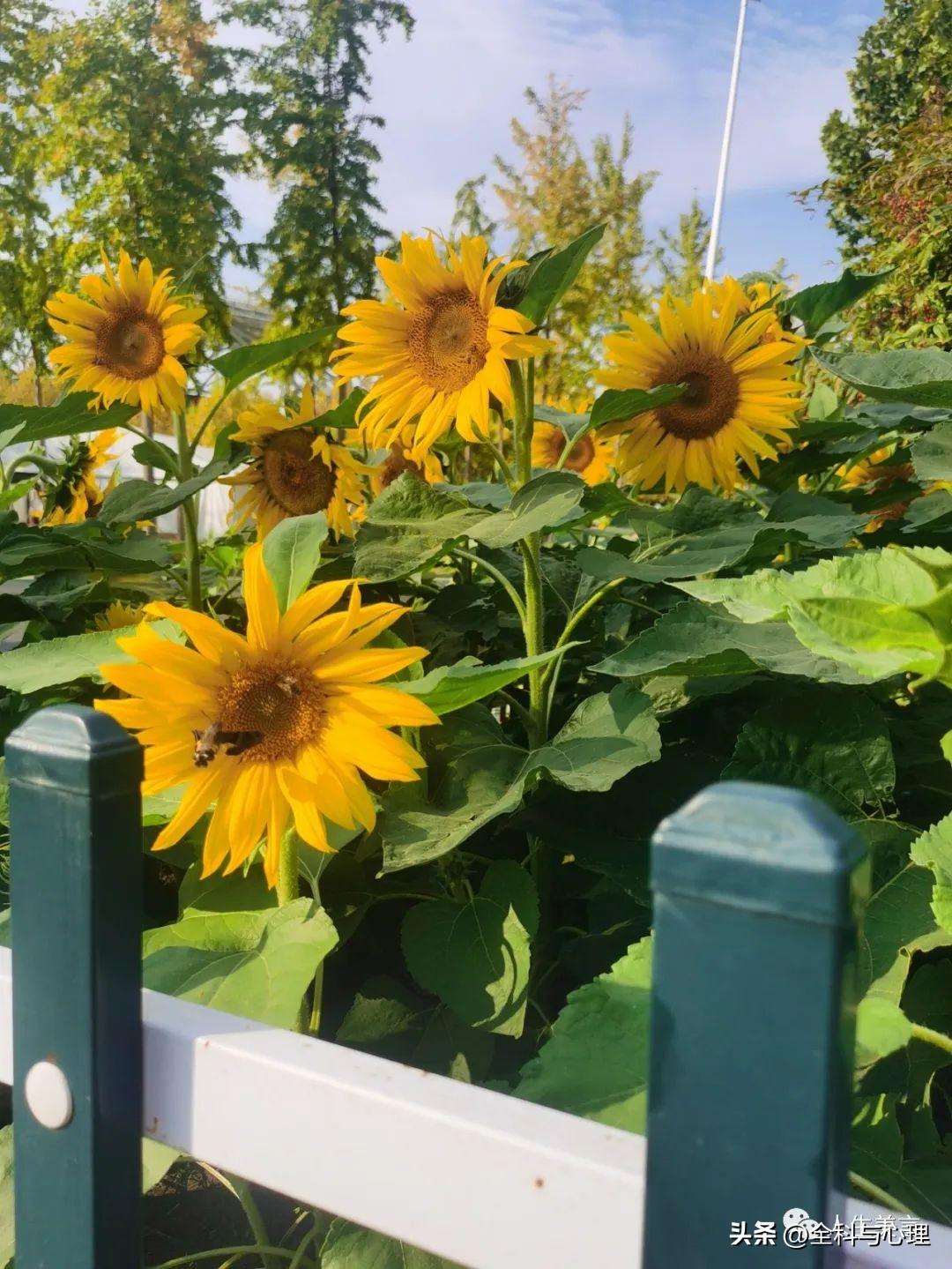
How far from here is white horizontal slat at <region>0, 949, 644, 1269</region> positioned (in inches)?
14.4

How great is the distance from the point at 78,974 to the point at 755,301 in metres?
0.92

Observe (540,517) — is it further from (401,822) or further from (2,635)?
(2,635)

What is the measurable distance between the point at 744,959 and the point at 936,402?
66 cm

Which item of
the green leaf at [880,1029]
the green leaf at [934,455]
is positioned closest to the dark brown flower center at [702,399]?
the green leaf at [934,455]

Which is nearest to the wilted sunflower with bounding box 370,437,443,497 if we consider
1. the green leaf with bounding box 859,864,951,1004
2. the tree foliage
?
the green leaf with bounding box 859,864,951,1004

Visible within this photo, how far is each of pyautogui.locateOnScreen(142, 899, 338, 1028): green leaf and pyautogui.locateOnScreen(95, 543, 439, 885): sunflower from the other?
0.14 ft

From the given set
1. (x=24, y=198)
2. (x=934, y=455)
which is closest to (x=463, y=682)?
(x=934, y=455)

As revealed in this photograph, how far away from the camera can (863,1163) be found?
0.56 m

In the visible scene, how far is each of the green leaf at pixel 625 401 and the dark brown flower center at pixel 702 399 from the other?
3.5 inches

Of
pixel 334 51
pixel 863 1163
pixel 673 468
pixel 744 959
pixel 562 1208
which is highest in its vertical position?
pixel 334 51

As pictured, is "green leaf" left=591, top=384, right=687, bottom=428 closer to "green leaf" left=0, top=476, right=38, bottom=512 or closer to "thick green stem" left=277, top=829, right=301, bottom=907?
"thick green stem" left=277, top=829, right=301, bottom=907

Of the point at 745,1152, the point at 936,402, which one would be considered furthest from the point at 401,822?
the point at 936,402

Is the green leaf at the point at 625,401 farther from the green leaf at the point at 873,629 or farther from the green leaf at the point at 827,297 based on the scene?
the green leaf at the point at 873,629

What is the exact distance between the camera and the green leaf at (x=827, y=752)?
2.30 feet
